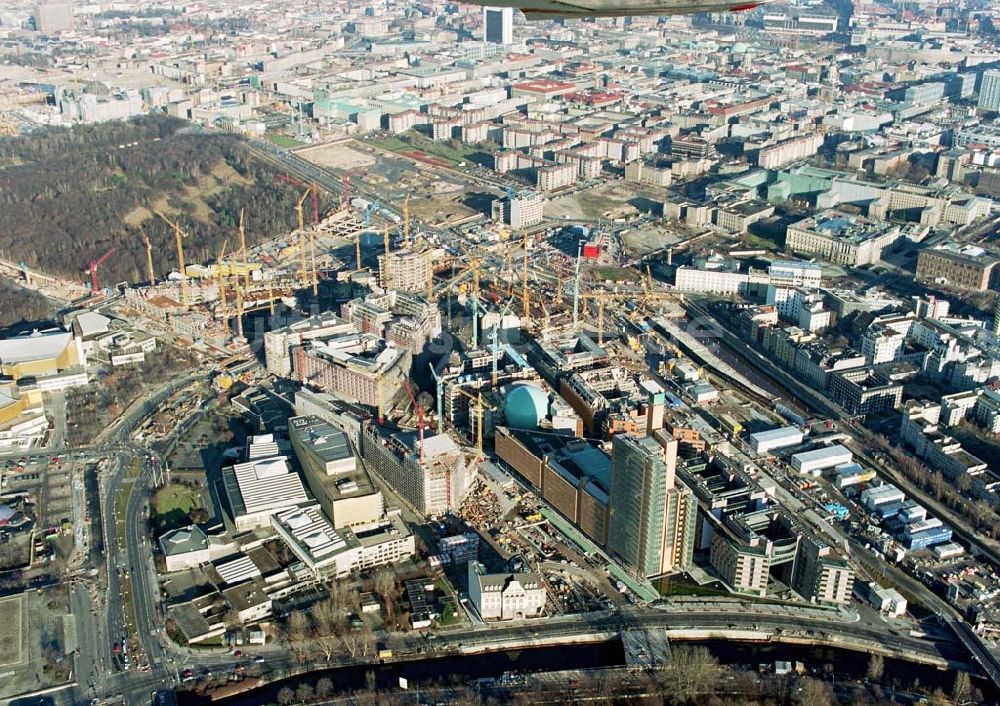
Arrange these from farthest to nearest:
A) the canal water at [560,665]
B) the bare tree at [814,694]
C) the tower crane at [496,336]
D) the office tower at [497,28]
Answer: the office tower at [497,28], the tower crane at [496,336], the canal water at [560,665], the bare tree at [814,694]

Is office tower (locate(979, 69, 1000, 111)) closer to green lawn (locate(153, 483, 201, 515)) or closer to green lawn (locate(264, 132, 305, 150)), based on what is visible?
green lawn (locate(264, 132, 305, 150))

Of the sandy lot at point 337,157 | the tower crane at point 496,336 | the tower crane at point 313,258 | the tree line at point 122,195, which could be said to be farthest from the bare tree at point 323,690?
the sandy lot at point 337,157

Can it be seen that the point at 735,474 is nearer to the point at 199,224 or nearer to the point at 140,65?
the point at 199,224

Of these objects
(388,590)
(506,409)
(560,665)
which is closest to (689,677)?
(560,665)

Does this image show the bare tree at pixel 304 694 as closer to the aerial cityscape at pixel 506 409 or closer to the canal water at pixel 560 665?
the aerial cityscape at pixel 506 409

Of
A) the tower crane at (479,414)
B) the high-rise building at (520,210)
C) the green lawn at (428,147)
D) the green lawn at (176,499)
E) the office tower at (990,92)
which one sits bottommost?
the green lawn at (176,499)

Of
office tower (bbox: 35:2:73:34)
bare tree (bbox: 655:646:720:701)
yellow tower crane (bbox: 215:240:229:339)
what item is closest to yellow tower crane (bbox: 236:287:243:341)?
yellow tower crane (bbox: 215:240:229:339)
